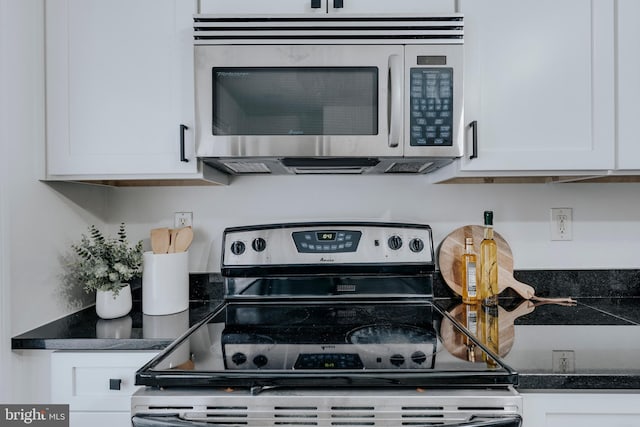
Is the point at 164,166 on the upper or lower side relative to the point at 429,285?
upper

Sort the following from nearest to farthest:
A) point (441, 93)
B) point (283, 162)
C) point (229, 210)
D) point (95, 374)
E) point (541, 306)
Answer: point (95, 374) → point (441, 93) → point (283, 162) → point (541, 306) → point (229, 210)

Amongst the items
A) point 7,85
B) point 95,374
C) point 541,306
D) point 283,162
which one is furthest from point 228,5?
point 541,306

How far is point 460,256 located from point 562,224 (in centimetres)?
42

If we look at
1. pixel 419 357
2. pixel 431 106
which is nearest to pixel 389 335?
pixel 419 357

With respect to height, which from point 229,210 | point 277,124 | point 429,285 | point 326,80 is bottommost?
point 429,285

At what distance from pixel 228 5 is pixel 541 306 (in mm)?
1425

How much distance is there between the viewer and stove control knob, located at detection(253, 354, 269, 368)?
0.93 meters

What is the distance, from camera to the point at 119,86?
1.26 meters

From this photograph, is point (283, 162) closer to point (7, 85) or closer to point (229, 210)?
point (229, 210)

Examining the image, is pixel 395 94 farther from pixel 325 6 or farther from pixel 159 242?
pixel 159 242

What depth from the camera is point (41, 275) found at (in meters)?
1.24

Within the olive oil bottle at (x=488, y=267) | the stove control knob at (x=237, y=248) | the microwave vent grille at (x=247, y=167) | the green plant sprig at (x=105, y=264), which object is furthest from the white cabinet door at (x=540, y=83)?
the green plant sprig at (x=105, y=264)

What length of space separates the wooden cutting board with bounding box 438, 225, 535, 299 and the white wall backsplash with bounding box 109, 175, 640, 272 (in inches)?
1.7

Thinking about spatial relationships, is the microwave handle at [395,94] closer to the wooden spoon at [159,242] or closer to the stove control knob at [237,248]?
the stove control knob at [237,248]
